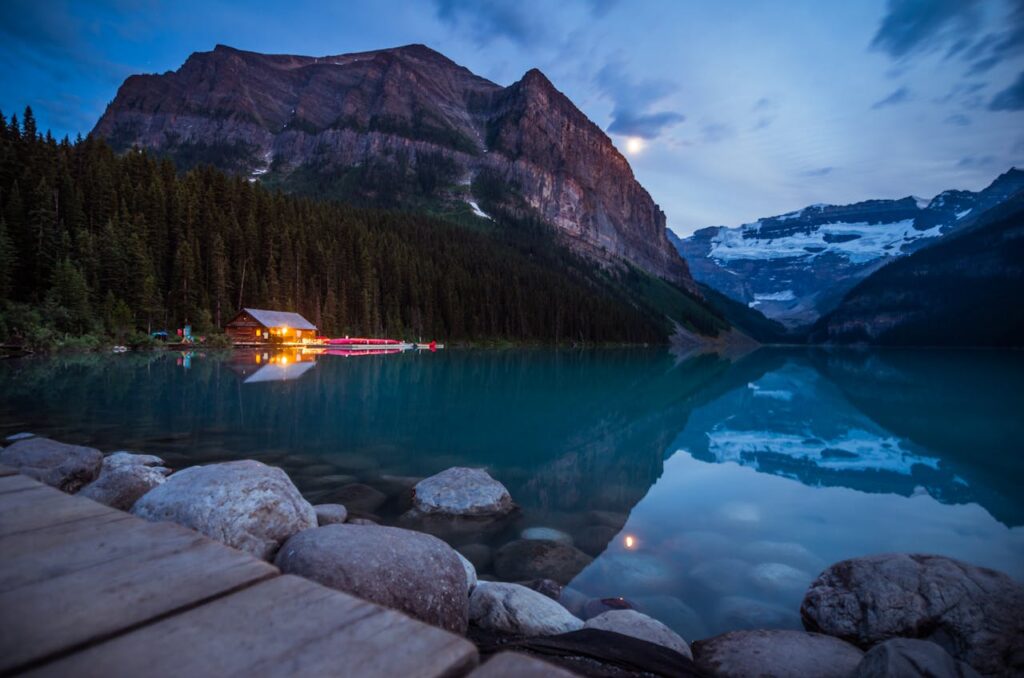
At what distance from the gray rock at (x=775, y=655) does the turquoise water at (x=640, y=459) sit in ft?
3.82

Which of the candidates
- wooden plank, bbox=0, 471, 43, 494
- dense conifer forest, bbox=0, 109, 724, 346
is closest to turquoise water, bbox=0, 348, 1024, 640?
wooden plank, bbox=0, 471, 43, 494

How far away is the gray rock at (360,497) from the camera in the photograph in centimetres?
1191

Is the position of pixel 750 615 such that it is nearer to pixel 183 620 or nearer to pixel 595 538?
pixel 595 538

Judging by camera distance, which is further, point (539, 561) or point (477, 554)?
point (477, 554)

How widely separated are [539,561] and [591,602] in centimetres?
172

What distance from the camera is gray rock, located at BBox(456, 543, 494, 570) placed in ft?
31.9

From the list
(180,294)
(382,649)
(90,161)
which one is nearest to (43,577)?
(382,649)

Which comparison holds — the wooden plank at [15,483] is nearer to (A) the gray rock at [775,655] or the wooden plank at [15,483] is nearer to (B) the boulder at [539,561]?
(A) the gray rock at [775,655]

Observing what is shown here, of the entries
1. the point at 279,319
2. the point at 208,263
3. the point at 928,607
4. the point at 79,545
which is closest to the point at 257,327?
the point at 279,319

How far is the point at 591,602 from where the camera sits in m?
8.34

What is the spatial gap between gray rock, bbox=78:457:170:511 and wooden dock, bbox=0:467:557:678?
758 centimetres

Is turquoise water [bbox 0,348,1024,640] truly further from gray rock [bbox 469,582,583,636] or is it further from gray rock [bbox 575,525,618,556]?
gray rock [bbox 469,582,583,636]

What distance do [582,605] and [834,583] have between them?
13.8ft

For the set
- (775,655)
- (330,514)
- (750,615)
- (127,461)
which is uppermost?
(127,461)
